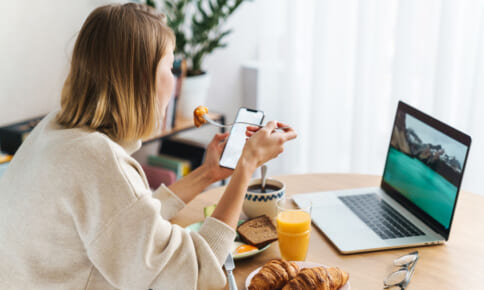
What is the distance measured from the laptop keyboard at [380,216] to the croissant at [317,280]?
10.2 inches

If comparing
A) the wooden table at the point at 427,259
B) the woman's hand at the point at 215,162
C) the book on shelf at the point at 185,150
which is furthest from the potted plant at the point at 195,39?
the wooden table at the point at 427,259

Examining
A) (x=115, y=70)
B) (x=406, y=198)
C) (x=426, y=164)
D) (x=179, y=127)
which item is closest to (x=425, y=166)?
(x=426, y=164)

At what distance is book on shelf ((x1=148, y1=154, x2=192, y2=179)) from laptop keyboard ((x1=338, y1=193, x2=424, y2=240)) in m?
1.25

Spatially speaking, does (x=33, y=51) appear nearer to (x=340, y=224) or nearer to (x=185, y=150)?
(x=185, y=150)

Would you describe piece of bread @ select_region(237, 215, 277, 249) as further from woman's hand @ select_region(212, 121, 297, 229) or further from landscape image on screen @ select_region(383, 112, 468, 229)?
landscape image on screen @ select_region(383, 112, 468, 229)

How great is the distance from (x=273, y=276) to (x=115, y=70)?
481 mm

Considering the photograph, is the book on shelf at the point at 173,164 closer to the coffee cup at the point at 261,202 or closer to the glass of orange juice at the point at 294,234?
the coffee cup at the point at 261,202

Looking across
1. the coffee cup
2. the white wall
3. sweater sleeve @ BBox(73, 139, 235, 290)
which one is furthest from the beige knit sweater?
the white wall

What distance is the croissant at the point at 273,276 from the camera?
3.04 ft

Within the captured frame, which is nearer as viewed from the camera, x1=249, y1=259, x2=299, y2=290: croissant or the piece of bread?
x1=249, y1=259, x2=299, y2=290: croissant

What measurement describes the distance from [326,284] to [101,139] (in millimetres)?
474

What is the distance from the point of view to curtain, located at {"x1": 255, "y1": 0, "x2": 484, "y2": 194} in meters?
Answer: 1.92

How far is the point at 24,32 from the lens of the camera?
6.72 feet

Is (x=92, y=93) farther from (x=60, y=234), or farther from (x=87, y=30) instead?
(x=60, y=234)
